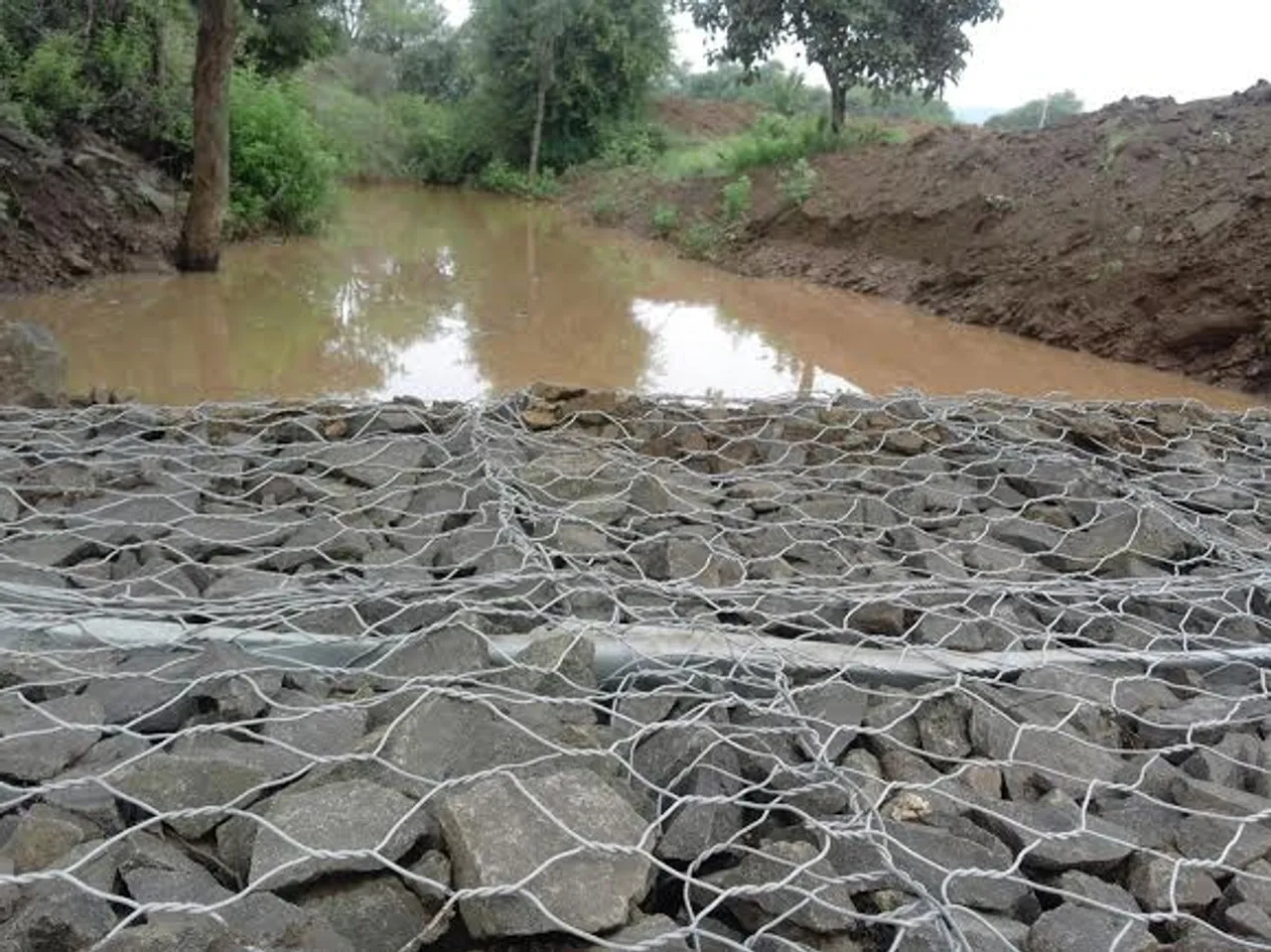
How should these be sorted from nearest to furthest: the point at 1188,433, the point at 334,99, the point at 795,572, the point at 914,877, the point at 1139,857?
the point at 914,877
the point at 1139,857
the point at 795,572
the point at 1188,433
the point at 334,99

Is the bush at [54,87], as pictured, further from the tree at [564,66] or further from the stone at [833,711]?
the tree at [564,66]

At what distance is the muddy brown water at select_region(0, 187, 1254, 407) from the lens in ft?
18.7

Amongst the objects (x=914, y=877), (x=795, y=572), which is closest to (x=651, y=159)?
(x=795, y=572)

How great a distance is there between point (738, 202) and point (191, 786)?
11748mm

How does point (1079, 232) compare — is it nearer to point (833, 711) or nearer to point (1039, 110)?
point (833, 711)

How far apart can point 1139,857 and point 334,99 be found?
72.8 feet

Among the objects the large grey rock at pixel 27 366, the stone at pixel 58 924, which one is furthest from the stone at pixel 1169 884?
the large grey rock at pixel 27 366

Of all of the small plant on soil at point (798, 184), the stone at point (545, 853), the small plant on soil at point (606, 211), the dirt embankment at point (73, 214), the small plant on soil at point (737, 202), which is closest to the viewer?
the stone at point (545, 853)

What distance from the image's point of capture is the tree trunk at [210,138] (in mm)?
7344

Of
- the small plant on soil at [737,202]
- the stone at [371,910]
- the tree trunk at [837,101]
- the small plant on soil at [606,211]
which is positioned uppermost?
the tree trunk at [837,101]

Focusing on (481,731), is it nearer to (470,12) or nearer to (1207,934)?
(1207,934)

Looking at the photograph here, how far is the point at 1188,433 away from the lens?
3.64 m

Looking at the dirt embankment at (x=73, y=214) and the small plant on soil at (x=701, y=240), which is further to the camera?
the small plant on soil at (x=701, y=240)

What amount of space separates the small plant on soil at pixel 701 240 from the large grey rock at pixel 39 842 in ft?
36.6
